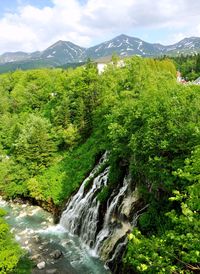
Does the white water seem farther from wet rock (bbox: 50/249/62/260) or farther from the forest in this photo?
wet rock (bbox: 50/249/62/260)

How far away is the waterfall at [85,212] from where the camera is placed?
100.0ft

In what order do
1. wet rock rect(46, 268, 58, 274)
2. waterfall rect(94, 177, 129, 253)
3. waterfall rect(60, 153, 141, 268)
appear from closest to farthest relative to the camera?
wet rock rect(46, 268, 58, 274) < waterfall rect(60, 153, 141, 268) < waterfall rect(94, 177, 129, 253)

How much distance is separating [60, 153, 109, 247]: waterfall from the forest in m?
1.98

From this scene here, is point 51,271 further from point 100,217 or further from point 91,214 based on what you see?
point 91,214

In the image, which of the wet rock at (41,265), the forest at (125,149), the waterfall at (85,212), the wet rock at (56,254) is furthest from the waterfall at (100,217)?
the wet rock at (41,265)

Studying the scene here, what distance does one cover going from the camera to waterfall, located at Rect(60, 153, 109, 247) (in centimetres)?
3047

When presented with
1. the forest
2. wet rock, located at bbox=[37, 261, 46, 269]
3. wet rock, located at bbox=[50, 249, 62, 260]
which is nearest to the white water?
the forest

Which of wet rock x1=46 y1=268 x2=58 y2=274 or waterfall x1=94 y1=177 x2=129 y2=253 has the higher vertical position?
waterfall x1=94 y1=177 x2=129 y2=253

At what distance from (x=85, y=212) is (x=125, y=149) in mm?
9135

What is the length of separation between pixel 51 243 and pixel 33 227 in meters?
4.58

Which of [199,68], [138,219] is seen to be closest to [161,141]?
[138,219]

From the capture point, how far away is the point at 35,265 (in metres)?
27.1

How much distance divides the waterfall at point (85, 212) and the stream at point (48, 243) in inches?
29.7

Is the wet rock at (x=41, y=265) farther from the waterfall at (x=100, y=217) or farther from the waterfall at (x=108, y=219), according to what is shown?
the waterfall at (x=108, y=219)
